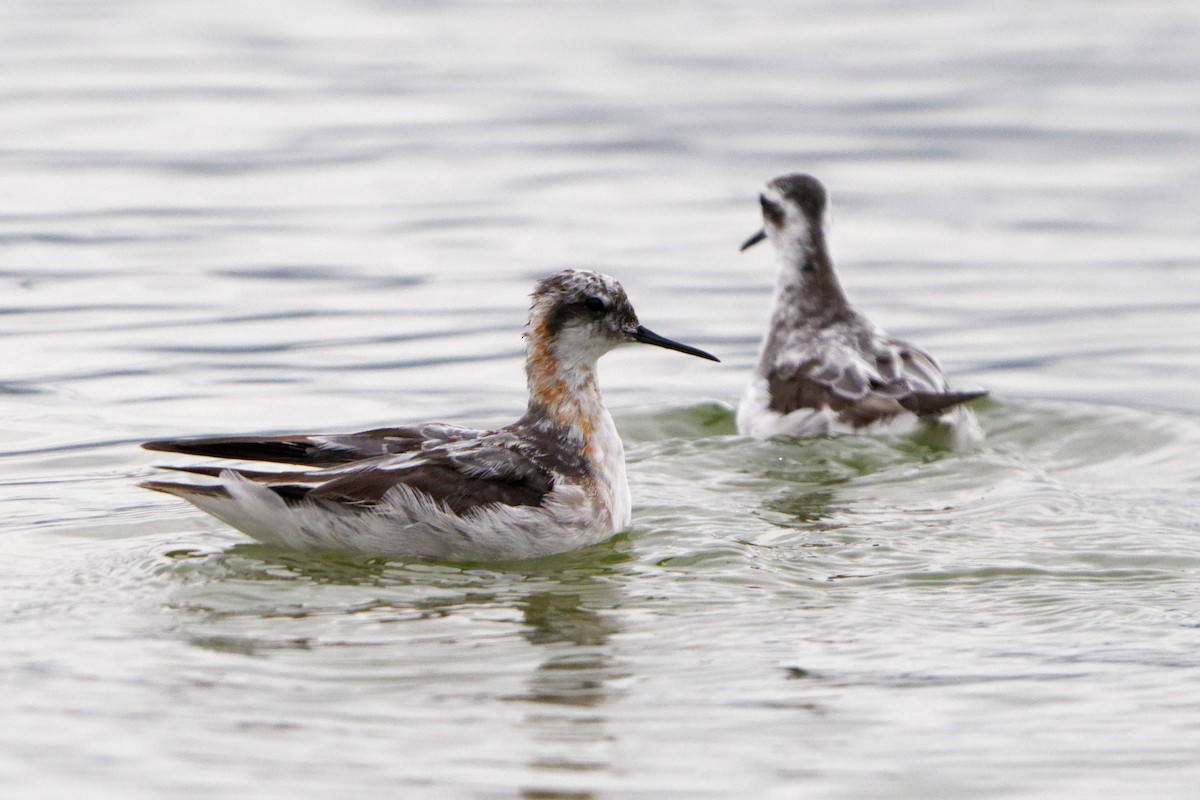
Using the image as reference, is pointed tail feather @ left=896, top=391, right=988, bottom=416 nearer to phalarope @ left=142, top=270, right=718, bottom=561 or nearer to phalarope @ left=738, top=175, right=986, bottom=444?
phalarope @ left=738, top=175, right=986, bottom=444

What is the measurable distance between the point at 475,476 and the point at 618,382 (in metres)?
5.29

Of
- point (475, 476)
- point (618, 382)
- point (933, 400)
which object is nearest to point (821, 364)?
point (933, 400)

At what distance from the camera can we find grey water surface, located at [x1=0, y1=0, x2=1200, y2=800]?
7.52m

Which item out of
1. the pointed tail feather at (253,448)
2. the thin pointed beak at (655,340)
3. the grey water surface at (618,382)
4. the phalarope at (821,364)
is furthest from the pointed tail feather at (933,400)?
the pointed tail feather at (253,448)

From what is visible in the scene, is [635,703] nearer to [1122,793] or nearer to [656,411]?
[1122,793]

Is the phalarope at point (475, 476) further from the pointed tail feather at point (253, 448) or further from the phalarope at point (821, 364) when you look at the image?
the phalarope at point (821, 364)

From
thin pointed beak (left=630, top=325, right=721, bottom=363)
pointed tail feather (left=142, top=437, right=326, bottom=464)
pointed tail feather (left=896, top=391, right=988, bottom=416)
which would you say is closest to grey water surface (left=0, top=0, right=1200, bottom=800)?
pointed tail feather (left=896, top=391, right=988, bottom=416)

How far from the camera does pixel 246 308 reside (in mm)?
16734

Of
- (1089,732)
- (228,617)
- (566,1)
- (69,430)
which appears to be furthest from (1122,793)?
(566,1)

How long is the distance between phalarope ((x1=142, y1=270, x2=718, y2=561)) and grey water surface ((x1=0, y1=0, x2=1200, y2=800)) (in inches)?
8.0

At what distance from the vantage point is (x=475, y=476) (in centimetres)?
996

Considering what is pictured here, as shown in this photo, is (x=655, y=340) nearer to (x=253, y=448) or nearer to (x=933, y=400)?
(x=253, y=448)

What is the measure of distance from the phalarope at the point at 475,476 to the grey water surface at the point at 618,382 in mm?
202

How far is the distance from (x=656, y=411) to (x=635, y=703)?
5.99m
